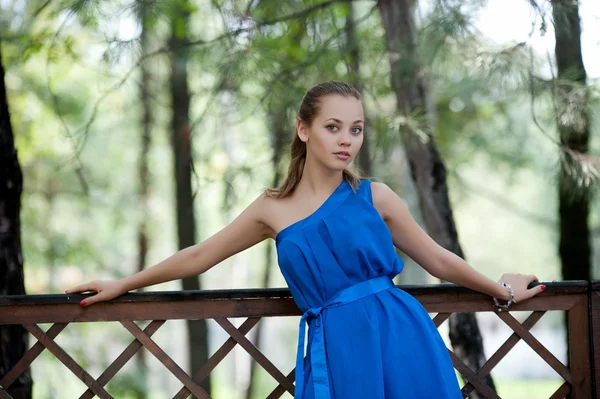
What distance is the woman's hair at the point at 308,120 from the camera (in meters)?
2.49

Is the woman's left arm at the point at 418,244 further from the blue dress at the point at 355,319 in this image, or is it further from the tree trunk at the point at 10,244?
the tree trunk at the point at 10,244

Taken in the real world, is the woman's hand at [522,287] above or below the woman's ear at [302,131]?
below

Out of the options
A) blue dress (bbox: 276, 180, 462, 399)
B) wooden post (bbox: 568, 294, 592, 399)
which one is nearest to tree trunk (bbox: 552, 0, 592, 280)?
wooden post (bbox: 568, 294, 592, 399)

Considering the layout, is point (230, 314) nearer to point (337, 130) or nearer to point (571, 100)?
point (337, 130)

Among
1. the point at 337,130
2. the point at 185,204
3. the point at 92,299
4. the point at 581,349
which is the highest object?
the point at 337,130

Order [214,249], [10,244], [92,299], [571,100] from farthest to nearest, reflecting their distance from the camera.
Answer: [571,100], [10,244], [92,299], [214,249]

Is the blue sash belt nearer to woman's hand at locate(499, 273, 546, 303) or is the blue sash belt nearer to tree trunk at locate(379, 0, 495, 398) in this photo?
woman's hand at locate(499, 273, 546, 303)

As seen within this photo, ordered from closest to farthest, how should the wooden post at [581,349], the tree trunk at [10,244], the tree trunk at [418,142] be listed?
1. the wooden post at [581,349]
2. the tree trunk at [10,244]
3. the tree trunk at [418,142]

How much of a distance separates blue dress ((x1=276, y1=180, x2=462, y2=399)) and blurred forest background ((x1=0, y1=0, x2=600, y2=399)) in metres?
2.03

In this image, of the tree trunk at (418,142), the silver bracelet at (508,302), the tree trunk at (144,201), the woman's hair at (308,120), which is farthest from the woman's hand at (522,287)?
the tree trunk at (144,201)

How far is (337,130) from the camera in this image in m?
2.46

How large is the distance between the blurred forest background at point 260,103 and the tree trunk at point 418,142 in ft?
0.05

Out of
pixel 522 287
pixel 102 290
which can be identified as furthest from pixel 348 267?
pixel 102 290

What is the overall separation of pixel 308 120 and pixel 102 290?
1.00 meters
